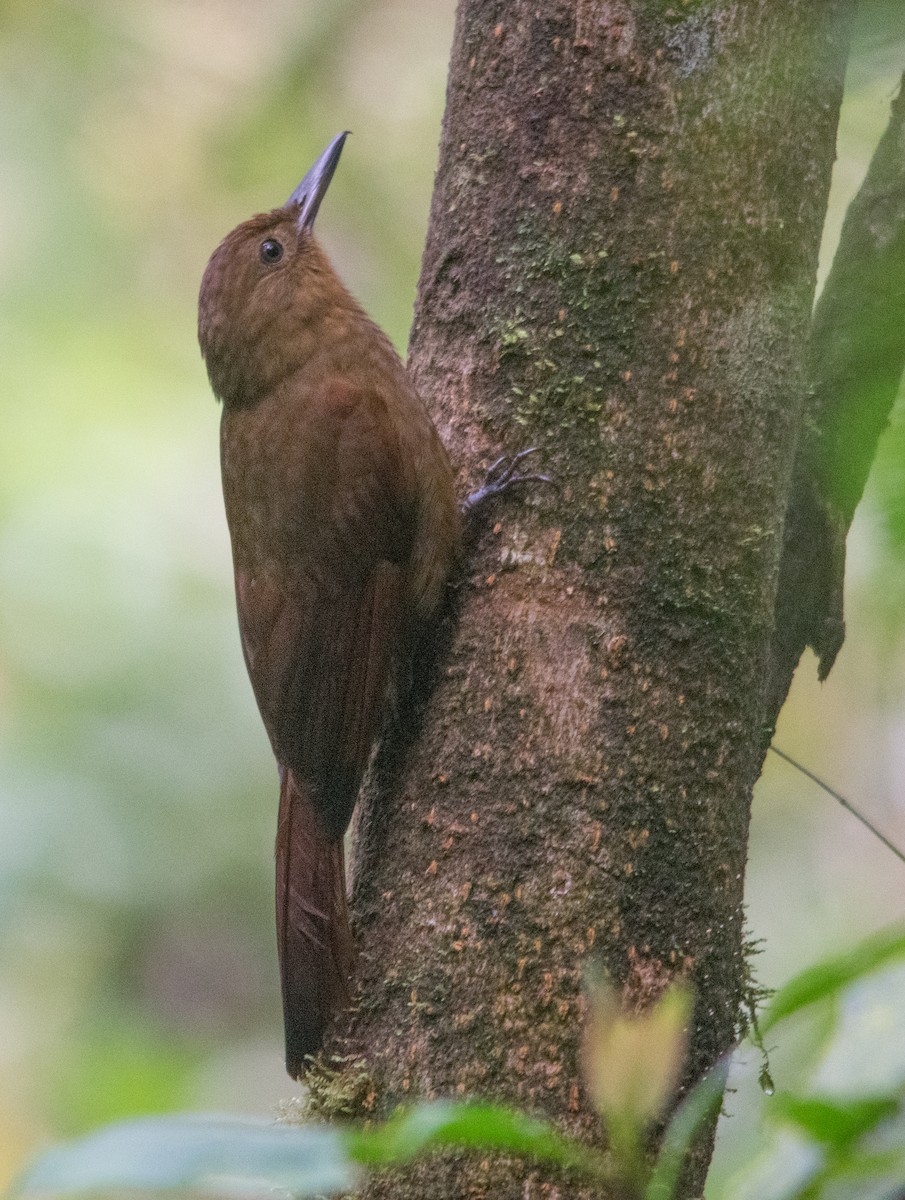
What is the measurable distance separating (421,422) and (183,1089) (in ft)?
6.98

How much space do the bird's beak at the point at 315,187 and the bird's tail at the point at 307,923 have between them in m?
1.38

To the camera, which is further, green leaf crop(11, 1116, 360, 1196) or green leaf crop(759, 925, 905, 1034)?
green leaf crop(759, 925, 905, 1034)

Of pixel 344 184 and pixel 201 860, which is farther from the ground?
pixel 344 184

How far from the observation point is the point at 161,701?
5.06 meters

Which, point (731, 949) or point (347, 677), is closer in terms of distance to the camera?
point (731, 949)

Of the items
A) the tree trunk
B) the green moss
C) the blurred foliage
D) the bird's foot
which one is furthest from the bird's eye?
the blurred foliage

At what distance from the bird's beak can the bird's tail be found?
1.38 metres

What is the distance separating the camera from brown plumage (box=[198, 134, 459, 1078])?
2.32m

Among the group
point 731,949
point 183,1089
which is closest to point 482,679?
point 731,949

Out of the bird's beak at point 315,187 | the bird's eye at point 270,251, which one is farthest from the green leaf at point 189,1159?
the bird's beak at point 315,187

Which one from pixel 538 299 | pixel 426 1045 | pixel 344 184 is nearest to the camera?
pixel 426 1045

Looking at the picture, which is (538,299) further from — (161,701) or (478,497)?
(161,701)

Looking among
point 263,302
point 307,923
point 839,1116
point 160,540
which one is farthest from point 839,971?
point 160,540

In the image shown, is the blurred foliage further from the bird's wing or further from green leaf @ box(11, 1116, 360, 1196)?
the bird's wing
